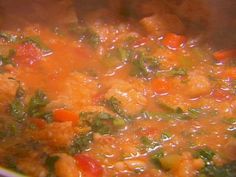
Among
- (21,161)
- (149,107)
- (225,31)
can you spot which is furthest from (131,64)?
(21,161)

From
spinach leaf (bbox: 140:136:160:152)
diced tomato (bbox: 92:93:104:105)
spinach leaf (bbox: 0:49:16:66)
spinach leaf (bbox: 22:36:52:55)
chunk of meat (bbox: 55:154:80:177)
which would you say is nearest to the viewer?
chunk of meat (bbox: 55:154:80:177)

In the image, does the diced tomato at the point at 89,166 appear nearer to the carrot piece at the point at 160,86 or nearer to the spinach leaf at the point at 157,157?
the spinach leaf at the point at 157,157

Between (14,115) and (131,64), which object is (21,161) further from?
(131,64)

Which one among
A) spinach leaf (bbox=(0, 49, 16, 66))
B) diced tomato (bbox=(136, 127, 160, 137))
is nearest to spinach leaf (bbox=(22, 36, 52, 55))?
spinach leaf (bbox=(0, 49, 16, 66))

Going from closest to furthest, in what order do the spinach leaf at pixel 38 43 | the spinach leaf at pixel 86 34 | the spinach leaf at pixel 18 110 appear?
1. the spinach leaf at pixel 18 110
2. the spinach leaf at pixel 38 43
3. the spinach leaf at pixel 86 34

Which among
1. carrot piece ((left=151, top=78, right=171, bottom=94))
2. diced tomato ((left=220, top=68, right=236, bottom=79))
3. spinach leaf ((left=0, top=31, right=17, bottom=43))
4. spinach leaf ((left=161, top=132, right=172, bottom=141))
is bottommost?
spinach leaf ((left=161, top=132, right=172, bottom=141))

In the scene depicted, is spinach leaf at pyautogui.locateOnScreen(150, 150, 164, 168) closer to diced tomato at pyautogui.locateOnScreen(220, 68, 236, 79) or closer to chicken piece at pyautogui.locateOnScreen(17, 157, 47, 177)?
chicken piece at pyautogui.locateOnScreen(17, 157, 47, 177)

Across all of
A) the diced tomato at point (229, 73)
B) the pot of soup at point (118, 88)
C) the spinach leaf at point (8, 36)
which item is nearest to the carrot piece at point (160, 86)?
the pot of soup at point (118, 88)
